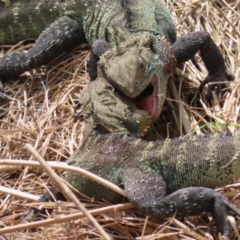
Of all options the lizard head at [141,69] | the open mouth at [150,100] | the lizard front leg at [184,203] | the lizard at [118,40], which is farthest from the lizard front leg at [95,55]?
the lizard front leg at [184,203]

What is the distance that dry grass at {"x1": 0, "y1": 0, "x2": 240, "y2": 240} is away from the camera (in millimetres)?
2656

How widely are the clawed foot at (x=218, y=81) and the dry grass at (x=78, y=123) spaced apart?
6cm

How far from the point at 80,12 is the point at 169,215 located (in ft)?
6.40

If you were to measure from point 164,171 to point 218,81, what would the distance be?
3.05 ft

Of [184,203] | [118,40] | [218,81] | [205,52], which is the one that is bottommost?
[184,203]

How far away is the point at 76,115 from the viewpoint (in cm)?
342

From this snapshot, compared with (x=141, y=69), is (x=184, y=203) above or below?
below

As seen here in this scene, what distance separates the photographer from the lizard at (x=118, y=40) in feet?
10.6

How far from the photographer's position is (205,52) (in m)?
3.65

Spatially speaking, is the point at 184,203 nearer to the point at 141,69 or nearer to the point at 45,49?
the point at 141,69

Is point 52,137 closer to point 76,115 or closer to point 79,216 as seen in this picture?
point 76,115

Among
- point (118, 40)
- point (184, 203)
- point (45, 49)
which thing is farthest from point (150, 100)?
point (45, 49)

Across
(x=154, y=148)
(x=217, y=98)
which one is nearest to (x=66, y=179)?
(x=154, y=148)

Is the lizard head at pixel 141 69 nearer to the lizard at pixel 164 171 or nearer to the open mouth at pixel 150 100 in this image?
the open mouth at pixel 150 100
